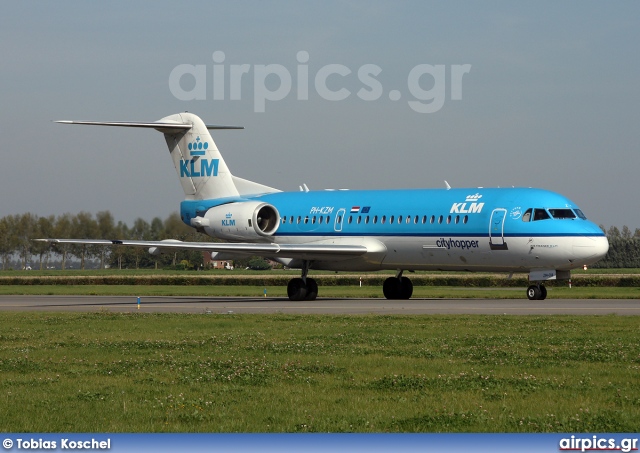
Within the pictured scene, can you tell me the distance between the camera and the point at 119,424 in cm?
973

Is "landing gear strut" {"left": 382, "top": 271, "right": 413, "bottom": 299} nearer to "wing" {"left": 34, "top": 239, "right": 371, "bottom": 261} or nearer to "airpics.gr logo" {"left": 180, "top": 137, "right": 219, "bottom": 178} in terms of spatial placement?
"wing" {"left": 34, "top": 239, "right": 371, "bottom": 261}

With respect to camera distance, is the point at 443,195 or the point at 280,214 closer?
the point at 443,195

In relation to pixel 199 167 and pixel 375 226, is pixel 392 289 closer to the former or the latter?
pixel 375 226

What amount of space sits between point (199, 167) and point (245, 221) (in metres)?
4.37

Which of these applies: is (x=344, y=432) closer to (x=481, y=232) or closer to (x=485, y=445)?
(x=485, y=445)

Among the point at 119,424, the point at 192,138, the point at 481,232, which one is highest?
the point at 192,138

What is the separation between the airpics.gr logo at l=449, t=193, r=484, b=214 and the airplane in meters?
0.04

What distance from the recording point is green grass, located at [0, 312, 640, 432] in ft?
32.2

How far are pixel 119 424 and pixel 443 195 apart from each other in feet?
83.0

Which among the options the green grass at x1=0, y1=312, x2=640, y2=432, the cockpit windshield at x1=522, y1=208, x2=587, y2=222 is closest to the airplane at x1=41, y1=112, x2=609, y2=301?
the cockpit windshield at x1=522, y1=208, x2=587, y2=222

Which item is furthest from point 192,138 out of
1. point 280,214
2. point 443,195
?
point 443,195

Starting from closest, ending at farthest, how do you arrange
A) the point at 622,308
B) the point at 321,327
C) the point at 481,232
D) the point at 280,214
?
the point at 321,327 < the point at 622,308 < the point at 481,232 < the point at 280,214

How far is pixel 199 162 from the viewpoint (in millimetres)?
41125

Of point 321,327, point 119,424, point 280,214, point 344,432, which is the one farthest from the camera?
point 280,214
